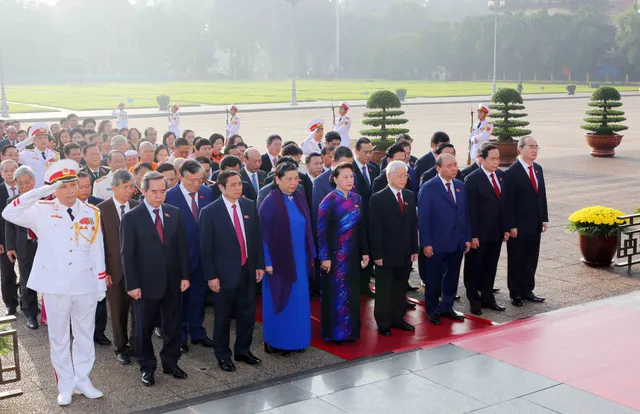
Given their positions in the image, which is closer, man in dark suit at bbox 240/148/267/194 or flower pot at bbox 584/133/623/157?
man in dark suit at bbox 240/148/267/194

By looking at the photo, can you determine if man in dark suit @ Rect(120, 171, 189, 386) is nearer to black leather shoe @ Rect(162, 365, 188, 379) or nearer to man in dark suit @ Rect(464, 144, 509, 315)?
black leather shoe @ Rect(162, 365, 188, 379)

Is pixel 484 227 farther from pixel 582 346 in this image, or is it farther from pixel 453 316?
pixel 582 346

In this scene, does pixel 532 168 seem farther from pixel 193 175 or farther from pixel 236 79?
pixel 236 79

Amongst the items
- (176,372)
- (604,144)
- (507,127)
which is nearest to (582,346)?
(176,372)

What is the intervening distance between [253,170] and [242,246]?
2544 mm

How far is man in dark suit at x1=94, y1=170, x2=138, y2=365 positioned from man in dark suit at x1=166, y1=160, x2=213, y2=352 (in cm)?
55

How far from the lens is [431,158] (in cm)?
1069

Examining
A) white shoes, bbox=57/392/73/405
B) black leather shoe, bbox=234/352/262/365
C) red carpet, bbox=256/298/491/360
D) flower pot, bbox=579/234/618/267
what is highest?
flower pot, bbox=579/234/618/267

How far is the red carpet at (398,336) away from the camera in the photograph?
7.70m

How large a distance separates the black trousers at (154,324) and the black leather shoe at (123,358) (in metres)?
0.52

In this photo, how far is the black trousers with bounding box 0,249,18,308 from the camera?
884 cm

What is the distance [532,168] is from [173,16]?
4234 inches

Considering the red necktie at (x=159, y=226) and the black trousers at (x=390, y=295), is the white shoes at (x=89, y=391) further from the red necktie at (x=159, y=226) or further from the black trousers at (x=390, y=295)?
the black trousers at (x=390, y=295)

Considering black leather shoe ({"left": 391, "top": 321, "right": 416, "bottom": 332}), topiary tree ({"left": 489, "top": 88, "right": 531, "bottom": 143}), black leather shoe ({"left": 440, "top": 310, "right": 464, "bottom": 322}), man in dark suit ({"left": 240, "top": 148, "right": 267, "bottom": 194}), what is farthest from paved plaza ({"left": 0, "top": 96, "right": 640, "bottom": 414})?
topiary tree ({"left": 489, "top": 88, "right": 531, "bottom": 143})
